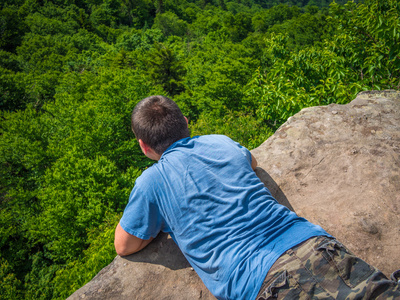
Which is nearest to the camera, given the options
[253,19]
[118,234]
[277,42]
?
[118,234]

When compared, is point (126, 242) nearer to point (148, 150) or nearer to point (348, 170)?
point (148, 150)

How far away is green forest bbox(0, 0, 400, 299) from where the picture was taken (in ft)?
23.5

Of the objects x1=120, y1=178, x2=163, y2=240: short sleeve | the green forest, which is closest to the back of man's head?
x1=120, y1=178, x2=163, y2=240: short sleeve

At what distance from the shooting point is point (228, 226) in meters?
2.24

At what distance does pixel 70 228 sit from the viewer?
1648 cm

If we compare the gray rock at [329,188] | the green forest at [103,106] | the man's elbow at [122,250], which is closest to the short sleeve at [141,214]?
the man's elbow at [122,250]

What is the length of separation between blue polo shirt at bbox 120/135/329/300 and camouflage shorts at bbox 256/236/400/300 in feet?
0.29

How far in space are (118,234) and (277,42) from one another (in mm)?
7347

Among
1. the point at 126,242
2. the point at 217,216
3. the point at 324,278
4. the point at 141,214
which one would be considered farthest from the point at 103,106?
the point at 324,278

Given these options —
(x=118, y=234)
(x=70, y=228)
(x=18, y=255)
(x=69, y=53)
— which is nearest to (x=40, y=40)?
(x=69, y=53)

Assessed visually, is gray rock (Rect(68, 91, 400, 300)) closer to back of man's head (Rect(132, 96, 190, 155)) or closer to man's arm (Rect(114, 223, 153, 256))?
man's arm (Rect(114, 223, 153, 256))

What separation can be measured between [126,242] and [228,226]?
1133 millimetres

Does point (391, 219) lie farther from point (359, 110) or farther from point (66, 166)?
point (66, 166)

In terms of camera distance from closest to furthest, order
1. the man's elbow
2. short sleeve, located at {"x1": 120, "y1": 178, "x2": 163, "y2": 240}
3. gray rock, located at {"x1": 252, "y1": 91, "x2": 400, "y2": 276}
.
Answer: short sleeve, located at {"x1": 120, "y1": 178, "x2": 163, "y2": 240} → the man's elbow → gray rock, located at {"x1": 252, "y1": 91, "x2": 400, "y2": 276}
